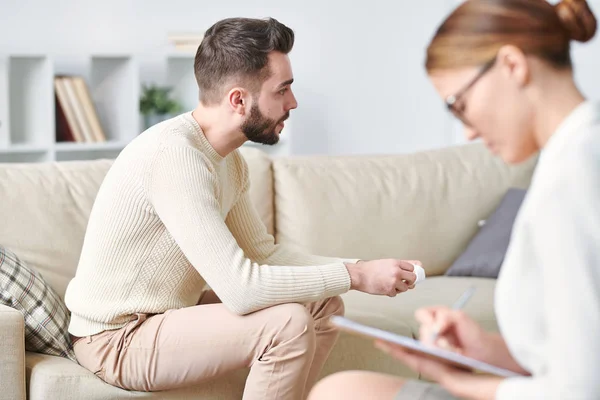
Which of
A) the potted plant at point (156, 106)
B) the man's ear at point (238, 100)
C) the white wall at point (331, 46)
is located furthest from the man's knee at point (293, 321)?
the white wall at point (331, 46)

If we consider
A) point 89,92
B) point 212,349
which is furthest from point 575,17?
point 89,92

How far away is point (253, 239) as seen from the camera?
2332 mm

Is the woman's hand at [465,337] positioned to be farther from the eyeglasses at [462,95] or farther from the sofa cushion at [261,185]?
the sofa cushion at [261,185]

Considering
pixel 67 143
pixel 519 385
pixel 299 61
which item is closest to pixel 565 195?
pixel 519 385

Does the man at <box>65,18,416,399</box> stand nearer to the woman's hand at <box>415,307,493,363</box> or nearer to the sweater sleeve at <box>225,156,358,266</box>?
the sweater sleeve at <box>225,156,358,266</box>

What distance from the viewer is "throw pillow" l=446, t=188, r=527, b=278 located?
118 inches

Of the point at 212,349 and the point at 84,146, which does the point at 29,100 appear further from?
the point at 212,349

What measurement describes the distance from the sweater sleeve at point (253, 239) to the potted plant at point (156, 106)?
63.9 inches

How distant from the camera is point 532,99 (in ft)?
3.42

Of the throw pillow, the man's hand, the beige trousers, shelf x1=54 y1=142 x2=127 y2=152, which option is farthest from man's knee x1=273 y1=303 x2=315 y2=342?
shelf x1=54 y1=142 x2=127 y2=152

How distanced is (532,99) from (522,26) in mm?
86

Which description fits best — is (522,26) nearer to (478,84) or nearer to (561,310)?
(478,84)

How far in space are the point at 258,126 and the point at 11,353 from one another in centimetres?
77

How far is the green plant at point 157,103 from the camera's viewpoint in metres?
3.86
